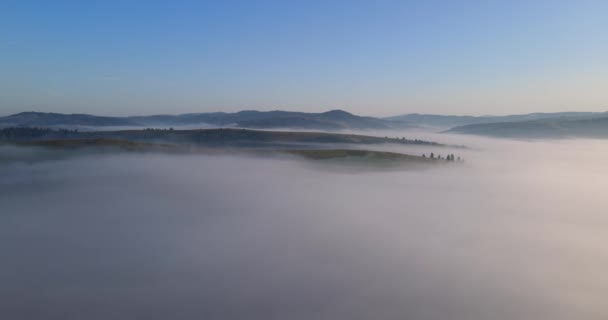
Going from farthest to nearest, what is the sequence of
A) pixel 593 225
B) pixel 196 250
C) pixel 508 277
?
pixel 593 225 → pixel 196 250 → pixel 508 277

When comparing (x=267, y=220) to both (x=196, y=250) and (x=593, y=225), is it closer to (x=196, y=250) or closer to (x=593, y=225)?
(x=196, y=250)

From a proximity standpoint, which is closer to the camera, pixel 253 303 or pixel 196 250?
pixel 253 303

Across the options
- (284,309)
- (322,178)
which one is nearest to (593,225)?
(322,178)

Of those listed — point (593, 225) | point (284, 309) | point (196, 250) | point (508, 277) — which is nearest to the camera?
point (284, 309)

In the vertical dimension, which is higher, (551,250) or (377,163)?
(377,163)

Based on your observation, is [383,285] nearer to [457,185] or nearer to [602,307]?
[602,307]

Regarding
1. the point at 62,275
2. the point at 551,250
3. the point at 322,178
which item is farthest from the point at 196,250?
the point at 322,178
